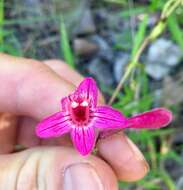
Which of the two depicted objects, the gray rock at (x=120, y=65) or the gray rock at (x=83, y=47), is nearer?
the gray rock at (x=120, y=65)

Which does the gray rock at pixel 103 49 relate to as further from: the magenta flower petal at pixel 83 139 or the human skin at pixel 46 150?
the magenta flower petal at pixel 83 139

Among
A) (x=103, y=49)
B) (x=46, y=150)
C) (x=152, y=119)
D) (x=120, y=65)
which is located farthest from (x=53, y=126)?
(x=103, y=49)

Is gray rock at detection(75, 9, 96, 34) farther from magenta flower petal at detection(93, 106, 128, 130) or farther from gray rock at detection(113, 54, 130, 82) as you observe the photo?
magenta flower petal at detection(93, 106, 128, 130)

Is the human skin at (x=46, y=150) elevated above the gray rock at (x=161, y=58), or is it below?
below

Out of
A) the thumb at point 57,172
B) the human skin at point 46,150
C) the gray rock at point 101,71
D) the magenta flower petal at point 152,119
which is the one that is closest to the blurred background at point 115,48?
the gray rock at point 101,71

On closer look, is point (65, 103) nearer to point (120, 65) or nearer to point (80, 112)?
point (80, 112)

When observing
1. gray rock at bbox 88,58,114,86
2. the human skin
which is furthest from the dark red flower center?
gray rock at bbox 88,58,114,86

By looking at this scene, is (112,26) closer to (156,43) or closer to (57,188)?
(156,43)

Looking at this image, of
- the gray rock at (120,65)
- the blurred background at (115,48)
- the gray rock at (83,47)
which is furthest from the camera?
the gray rock at (83,47)
